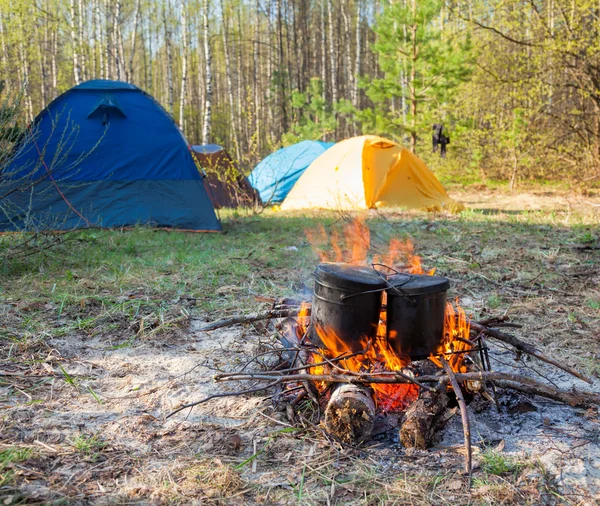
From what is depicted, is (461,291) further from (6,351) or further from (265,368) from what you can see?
(6,351)

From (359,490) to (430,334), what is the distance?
83cm

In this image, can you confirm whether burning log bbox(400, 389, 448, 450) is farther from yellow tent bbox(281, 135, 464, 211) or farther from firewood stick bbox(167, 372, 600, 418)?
yellow tent bbox(281, 135, 464, 211)

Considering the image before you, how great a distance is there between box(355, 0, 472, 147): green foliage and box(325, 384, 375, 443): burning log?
1305cm

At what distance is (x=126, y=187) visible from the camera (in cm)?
781

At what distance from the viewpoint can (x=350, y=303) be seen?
8.05 ft

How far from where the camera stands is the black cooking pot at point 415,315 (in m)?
2.43

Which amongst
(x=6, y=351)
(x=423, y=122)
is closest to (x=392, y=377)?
(x=6, y=351)

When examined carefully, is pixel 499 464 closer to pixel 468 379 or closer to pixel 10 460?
pixel 468 379

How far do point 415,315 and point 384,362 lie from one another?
29 centimetres

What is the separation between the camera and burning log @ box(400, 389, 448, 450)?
218 cm

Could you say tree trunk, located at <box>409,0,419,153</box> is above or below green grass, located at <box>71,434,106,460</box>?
above

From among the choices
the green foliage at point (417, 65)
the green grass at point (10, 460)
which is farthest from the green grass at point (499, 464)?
the green foliage at point (417, 65)

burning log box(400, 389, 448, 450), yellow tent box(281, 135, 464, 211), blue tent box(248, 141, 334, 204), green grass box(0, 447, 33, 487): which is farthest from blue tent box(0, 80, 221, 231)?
burning log box(400, 389, 448, 450)

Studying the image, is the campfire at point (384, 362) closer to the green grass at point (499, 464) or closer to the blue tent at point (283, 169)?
the green grass at point (499, 464)
